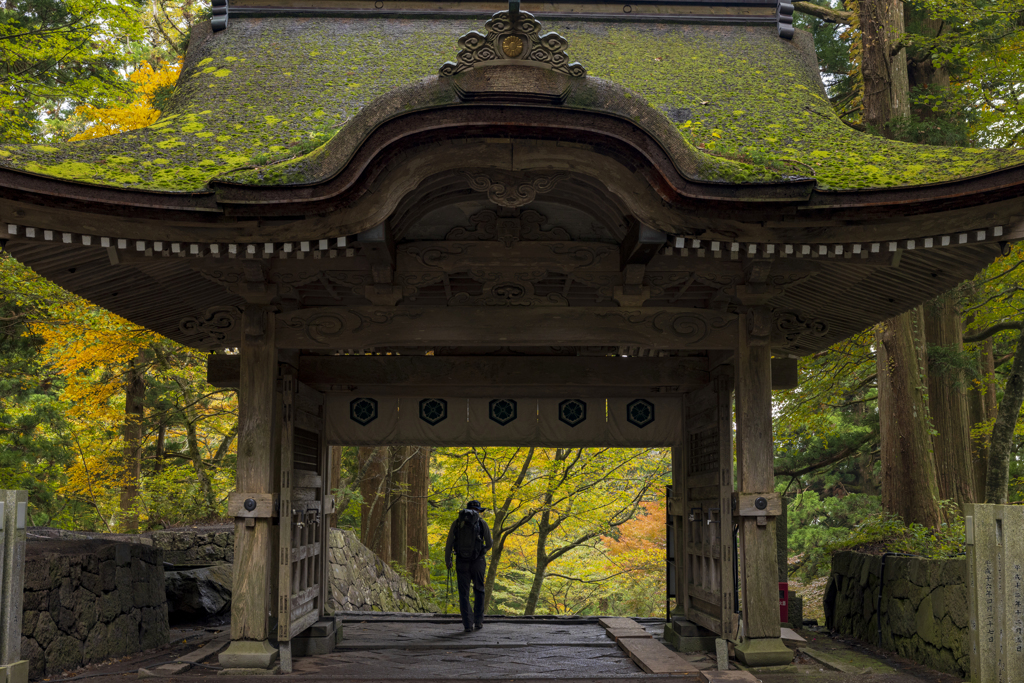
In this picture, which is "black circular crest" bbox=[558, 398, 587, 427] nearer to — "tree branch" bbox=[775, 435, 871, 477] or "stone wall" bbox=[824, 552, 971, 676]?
"stone wall" bbox=[824, 552, 971, 676]

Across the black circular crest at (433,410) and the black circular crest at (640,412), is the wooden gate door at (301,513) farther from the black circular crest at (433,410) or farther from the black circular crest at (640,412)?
the black circular crest at (640,412)

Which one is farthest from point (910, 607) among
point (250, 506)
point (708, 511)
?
point (250, 506)

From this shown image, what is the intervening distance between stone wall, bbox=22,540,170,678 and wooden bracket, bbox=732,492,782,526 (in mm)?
5674

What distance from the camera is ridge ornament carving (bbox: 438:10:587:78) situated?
5.16 meters

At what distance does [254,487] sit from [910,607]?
6116mm

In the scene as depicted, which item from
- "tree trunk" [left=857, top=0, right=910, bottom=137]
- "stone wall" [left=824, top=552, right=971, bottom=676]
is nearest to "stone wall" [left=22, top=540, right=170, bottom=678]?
"stone wall" [left=824, top=552, right=971, bottom=676]

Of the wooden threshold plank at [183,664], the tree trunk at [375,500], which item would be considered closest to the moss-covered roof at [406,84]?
the wooden threshold plank at [183,664]

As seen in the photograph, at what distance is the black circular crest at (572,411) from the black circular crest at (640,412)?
51 cm

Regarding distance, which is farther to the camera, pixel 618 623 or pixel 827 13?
pixel 827 13

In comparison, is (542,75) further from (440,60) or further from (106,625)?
(106,625)

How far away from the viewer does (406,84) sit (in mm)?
5641

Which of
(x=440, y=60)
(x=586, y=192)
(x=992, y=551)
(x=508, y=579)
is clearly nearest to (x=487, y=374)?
(x=586, y=192)

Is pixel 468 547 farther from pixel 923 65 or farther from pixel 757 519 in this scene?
pixel 923 65

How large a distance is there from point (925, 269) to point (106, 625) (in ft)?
26.0
